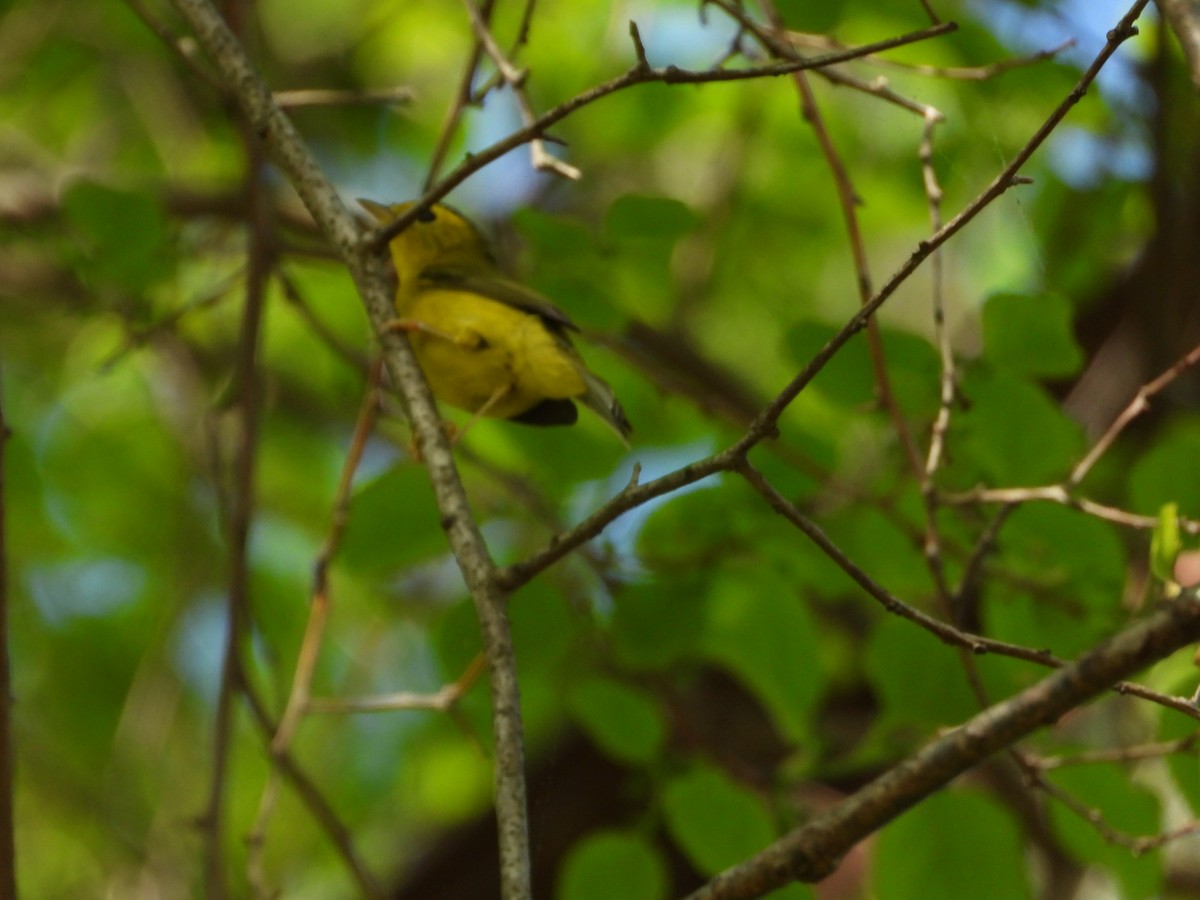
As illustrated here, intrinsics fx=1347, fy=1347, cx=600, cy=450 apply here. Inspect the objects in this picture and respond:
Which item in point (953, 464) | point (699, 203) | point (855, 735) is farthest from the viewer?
point (699, 203)

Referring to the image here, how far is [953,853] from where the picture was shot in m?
2.71

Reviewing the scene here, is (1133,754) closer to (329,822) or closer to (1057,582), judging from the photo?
(1057,582)

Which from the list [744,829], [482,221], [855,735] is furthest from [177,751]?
[744,829]

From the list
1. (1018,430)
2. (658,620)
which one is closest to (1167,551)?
(1018,430)

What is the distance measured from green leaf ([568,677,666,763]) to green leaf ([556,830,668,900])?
22 centimetres

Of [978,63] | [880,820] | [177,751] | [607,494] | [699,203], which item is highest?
[699,203]

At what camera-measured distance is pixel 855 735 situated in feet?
16.1

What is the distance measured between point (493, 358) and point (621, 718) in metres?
0.97

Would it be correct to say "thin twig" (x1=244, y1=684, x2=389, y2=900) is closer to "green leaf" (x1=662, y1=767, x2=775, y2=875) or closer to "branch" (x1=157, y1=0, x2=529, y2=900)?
"green leaf" (x1=662, y1=767, x2=775, y2=875)

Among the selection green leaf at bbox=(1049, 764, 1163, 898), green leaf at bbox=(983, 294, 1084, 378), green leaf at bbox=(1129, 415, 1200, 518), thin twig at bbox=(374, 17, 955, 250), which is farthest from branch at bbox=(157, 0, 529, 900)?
green leaf at bbox=(1129, 415, 1200, 518)

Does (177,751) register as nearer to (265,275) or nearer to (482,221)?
(482,221)

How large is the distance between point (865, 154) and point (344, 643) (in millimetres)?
3697

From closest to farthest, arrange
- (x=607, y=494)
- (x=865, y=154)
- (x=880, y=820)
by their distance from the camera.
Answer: (x=880, y=820)
(x=607, y=494)
(x=865, y=154)

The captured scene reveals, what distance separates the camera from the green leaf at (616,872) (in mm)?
3006
